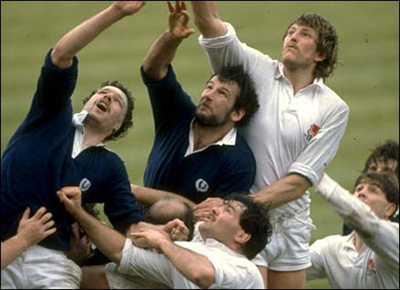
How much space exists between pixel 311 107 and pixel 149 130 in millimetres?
6179

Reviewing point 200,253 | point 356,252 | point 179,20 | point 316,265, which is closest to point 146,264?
point 200,253

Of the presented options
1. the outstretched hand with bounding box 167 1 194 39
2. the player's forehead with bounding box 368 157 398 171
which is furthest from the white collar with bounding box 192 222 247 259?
the player's forehead with bounding box 368 157 398 171

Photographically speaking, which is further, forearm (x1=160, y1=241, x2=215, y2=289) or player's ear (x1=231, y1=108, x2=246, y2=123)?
player's ear (x1=231, y1=108, x2=246, y2=123)

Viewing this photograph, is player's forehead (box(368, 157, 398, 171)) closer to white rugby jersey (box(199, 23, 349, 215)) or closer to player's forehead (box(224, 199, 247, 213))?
white rugby jersey (box(199, 23, 349, 215))

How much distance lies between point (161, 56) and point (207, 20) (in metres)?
0.25

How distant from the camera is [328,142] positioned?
223 inches

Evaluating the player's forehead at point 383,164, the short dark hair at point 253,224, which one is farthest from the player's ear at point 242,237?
the player's forehead at point 383,164

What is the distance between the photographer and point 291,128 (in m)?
5.62

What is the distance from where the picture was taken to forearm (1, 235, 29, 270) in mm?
4991

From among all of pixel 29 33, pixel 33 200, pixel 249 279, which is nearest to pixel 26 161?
pixel 33 200

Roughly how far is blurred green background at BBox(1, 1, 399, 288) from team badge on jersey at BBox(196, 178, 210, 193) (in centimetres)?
505

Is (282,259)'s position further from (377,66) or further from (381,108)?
(377,66)

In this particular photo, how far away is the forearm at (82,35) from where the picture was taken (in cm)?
502

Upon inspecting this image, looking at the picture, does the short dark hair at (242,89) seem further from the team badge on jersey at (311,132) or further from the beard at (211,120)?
the team badge on jersey at (311,132)
